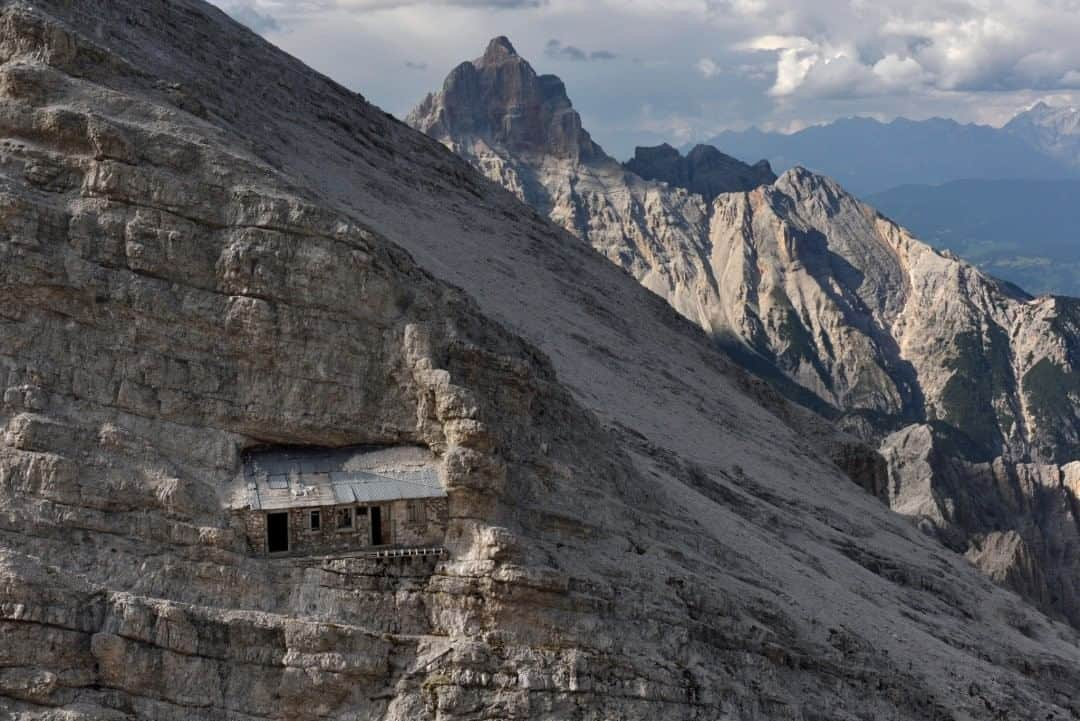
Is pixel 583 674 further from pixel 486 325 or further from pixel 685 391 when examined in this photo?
pixel 685 391

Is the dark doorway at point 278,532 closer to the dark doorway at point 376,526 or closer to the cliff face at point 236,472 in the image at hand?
the cliff face at point 236,472

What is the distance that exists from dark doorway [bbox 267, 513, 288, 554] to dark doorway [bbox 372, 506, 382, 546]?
219 centimetres

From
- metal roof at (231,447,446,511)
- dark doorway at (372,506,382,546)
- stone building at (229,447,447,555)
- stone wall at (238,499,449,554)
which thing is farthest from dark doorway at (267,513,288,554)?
dark doorway at (372,506,382,546)

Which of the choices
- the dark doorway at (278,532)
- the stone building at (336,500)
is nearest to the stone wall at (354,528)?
the stone building at (336,500)

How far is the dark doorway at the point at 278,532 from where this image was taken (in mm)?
36281

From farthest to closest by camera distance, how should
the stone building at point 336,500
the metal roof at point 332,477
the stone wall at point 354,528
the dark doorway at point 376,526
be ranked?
the dark doorway at point 376,526, the metal roof at point 332,477, the stone building at point 336,500, the stone wall at point 354,528

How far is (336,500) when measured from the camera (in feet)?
120

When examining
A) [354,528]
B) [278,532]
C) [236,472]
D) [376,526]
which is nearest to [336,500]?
[354,528]

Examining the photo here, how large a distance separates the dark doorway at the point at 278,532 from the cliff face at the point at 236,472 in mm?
808

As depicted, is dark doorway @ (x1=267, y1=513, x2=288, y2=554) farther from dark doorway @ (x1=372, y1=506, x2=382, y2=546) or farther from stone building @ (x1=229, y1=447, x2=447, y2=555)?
dark doorway @ (x1=372, y1=506, x2=382, y2=546)

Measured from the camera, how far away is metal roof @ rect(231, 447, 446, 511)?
36.4 meters

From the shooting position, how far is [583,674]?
36406mm

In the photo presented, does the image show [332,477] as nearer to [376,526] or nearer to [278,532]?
[376,526]

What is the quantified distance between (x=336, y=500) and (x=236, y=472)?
2605mm
